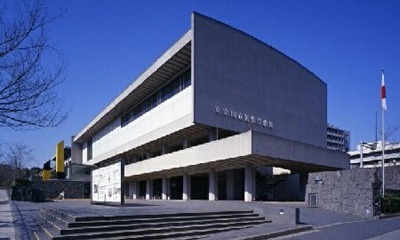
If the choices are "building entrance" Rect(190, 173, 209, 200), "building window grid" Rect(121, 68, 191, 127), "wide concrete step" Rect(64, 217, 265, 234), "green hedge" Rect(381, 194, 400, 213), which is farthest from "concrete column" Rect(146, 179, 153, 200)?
"wide concrete step" Rect(64, 217, 265, 234)

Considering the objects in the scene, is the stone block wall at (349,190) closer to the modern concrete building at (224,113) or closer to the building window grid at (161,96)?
the modern concrete building at (224,113)

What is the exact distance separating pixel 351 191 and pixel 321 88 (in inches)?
1219

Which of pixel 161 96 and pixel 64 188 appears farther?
pixel 64 188

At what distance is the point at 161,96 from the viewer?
4469 cm

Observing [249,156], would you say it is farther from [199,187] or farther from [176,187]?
[176,187]

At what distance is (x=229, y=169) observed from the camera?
38.6 metres

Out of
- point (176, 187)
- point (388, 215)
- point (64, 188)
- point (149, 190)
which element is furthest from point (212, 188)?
point (64, 188)

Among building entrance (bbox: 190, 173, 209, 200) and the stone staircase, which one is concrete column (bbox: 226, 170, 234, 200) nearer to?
building entrance (bbox: 190, 173, 209, 200)

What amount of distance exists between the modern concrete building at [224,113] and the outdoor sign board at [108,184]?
10.7 m

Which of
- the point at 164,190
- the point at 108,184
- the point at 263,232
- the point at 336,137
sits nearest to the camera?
the point at 263,232

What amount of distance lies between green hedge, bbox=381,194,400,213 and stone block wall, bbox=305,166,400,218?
43.0 inches

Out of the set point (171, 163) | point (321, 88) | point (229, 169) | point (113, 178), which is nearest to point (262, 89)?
point (229, 169)

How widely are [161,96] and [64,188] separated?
2235 centimetres

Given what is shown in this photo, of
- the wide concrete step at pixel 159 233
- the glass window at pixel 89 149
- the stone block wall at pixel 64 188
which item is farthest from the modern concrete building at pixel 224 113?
the glass window at pixel 89 149
